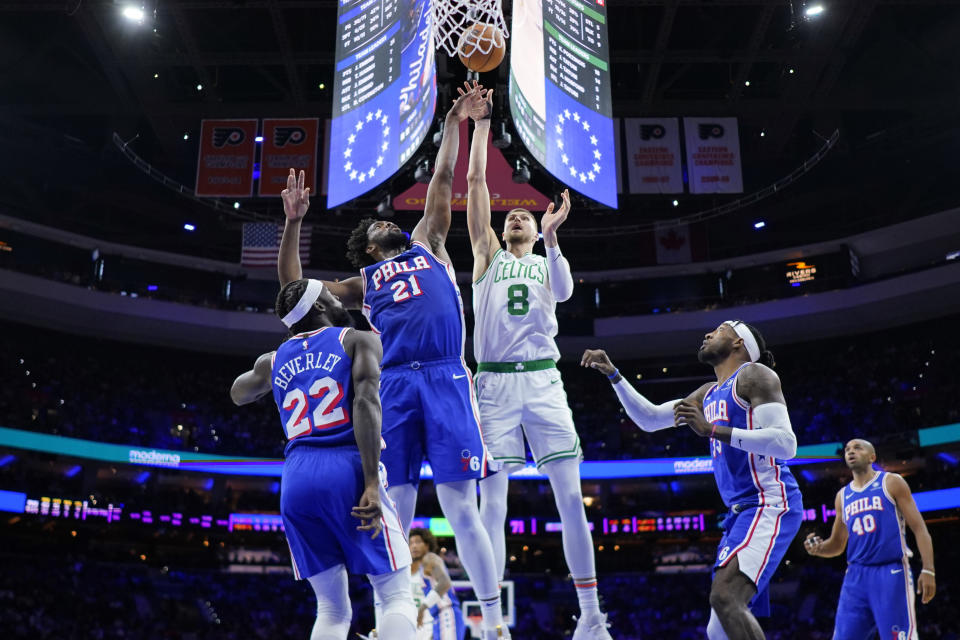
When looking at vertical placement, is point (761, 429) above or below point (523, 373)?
below

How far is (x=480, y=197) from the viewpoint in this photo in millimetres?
6660

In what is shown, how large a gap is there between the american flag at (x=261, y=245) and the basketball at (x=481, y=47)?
49.3 ft

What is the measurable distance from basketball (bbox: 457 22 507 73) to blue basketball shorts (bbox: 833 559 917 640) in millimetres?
5620

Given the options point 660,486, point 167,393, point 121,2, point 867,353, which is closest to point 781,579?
point 660,486

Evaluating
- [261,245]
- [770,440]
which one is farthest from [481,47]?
[261,245]

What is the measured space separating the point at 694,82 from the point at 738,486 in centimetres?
1814

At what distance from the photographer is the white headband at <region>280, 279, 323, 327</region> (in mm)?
4883

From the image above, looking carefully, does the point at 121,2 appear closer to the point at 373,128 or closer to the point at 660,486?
the point at 373,128

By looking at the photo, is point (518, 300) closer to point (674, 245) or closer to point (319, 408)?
point (319, 408)

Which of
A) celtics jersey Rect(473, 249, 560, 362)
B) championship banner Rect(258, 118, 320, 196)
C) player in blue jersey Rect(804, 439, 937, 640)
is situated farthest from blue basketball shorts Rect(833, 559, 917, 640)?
championship banner Rect(258, 118, 320, 196)

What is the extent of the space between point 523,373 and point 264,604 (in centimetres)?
2222

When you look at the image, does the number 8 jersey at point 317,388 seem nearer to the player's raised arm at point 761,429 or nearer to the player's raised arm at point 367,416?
the player's raised arm at point 367,416

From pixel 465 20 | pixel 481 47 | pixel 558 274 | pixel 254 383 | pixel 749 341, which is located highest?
pixel 465 20

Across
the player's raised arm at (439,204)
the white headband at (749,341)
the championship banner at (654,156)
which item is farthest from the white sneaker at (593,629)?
the championship banner at (654,156)
